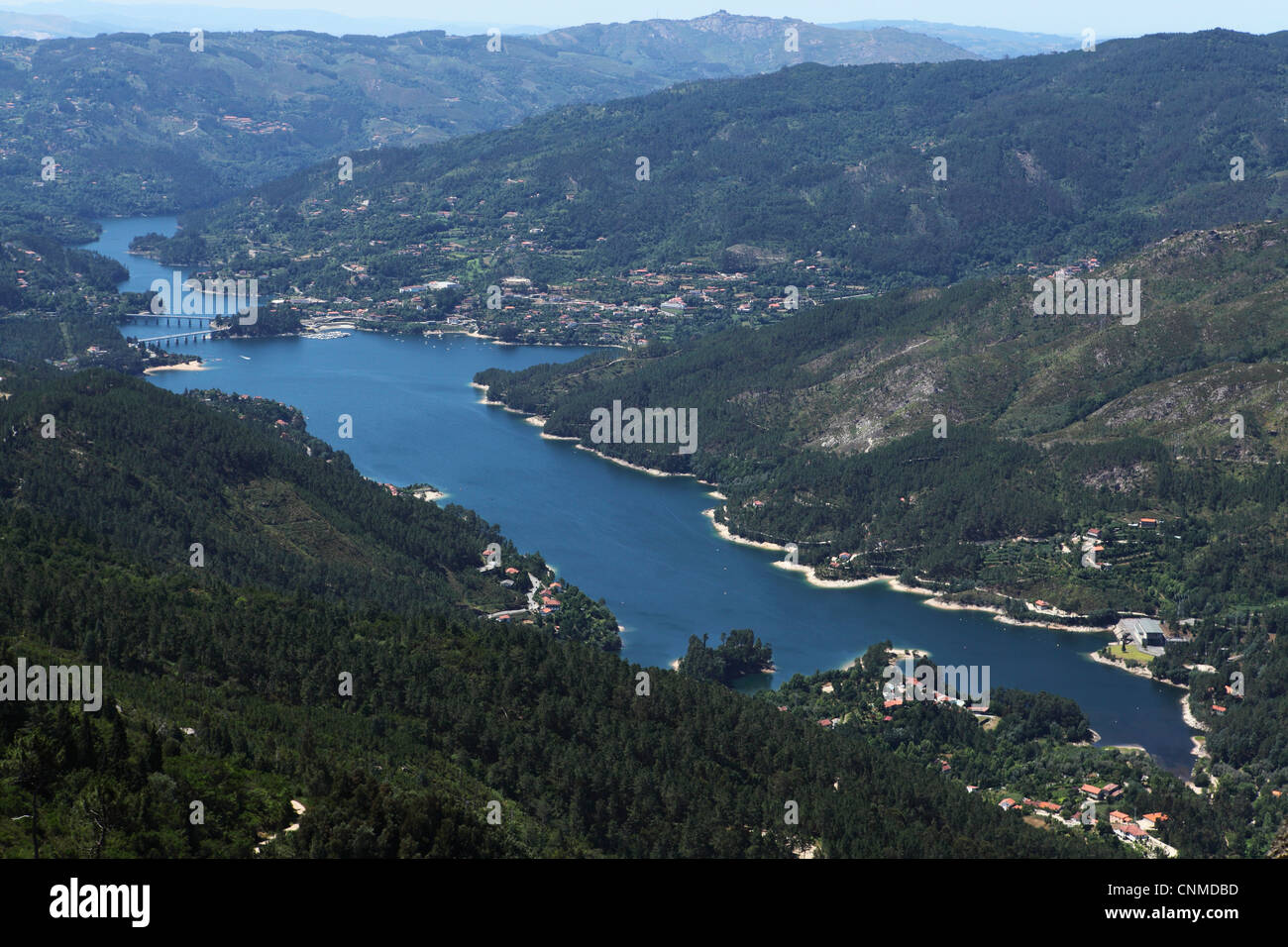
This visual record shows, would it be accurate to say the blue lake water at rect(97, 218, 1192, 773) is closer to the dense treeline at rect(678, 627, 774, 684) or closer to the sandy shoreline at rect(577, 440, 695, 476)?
the sandy shoreline at rect(577, 440, 695, 476)

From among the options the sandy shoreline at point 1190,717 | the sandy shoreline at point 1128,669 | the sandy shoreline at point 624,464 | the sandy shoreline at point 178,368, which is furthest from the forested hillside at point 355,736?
the sandy shoreline at point 178,368

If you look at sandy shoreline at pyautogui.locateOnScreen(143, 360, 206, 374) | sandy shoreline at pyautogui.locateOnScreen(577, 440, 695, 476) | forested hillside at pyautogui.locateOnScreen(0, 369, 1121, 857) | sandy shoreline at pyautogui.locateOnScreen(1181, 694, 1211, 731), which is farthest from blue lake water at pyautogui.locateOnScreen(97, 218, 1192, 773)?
forested hillside at pyautogui.locateOnScreen(0, 369, 1121, 857)

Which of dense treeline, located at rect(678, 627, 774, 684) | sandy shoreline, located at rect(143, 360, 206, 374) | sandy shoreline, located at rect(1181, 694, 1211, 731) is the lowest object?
sandy shoreline, located at rect(1181, 694, 1211, 731)

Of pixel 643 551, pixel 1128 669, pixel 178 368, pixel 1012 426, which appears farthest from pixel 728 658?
pixel 178 368

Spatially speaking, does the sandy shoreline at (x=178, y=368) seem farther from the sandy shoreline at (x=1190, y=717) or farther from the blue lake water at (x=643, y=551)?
the sandy shoreline at (x=1190, y=717)
